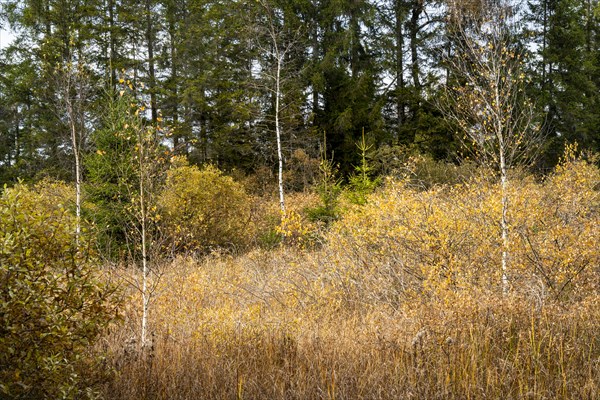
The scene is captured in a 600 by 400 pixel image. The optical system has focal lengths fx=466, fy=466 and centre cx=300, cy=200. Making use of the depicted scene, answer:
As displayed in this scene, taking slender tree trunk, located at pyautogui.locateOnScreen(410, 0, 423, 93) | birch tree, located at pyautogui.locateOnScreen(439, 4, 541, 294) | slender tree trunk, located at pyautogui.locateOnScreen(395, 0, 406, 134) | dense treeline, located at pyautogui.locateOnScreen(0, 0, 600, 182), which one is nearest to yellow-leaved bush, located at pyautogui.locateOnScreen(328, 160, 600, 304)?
birch tree, located at pyautogui.locateOnScreen(439, 4, 541, 294)

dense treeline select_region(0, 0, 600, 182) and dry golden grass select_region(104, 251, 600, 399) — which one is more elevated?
dense treeline select_region(0, 0, 600, 182)

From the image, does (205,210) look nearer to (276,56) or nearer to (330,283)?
(276,56)

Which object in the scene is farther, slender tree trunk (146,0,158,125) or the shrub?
slender tree trunk (146,0,158,125)

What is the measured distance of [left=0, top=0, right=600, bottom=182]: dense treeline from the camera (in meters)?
19.1

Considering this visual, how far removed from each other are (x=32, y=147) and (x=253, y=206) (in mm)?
12893

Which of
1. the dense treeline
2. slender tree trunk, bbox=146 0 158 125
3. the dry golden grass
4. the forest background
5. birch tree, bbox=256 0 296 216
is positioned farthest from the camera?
slender tree trunk, bbox=146 0 158 125

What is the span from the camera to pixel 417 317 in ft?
13.5

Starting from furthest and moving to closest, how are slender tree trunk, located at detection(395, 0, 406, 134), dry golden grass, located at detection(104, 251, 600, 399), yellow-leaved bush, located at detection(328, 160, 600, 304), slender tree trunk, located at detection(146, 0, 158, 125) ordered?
slender tree trunk, located at detection(395, 0, 406, 134) < slender tree trunk, located at detection(146, 0, 158, 125) < yellow-leaved bush, located at detection(328, 160, 600, 304) < dry golden grass, located at detection(104, 251, 600, 399)

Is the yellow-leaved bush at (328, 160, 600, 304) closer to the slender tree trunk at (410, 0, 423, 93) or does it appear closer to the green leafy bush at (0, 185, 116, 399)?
the green leafy bush at (0, 185, 116, 399)

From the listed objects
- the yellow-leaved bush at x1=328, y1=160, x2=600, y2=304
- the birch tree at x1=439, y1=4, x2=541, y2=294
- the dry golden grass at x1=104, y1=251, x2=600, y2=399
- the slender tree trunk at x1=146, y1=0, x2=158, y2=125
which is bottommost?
the dry golden grass at x1=104, y1=251, x2=600, y2=399

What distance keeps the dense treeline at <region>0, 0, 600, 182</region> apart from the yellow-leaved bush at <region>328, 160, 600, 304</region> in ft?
37.3

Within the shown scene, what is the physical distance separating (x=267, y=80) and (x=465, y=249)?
1328 cm

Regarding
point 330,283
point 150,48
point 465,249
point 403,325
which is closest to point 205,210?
point 330,283

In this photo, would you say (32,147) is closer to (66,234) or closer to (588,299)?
(66,234)
